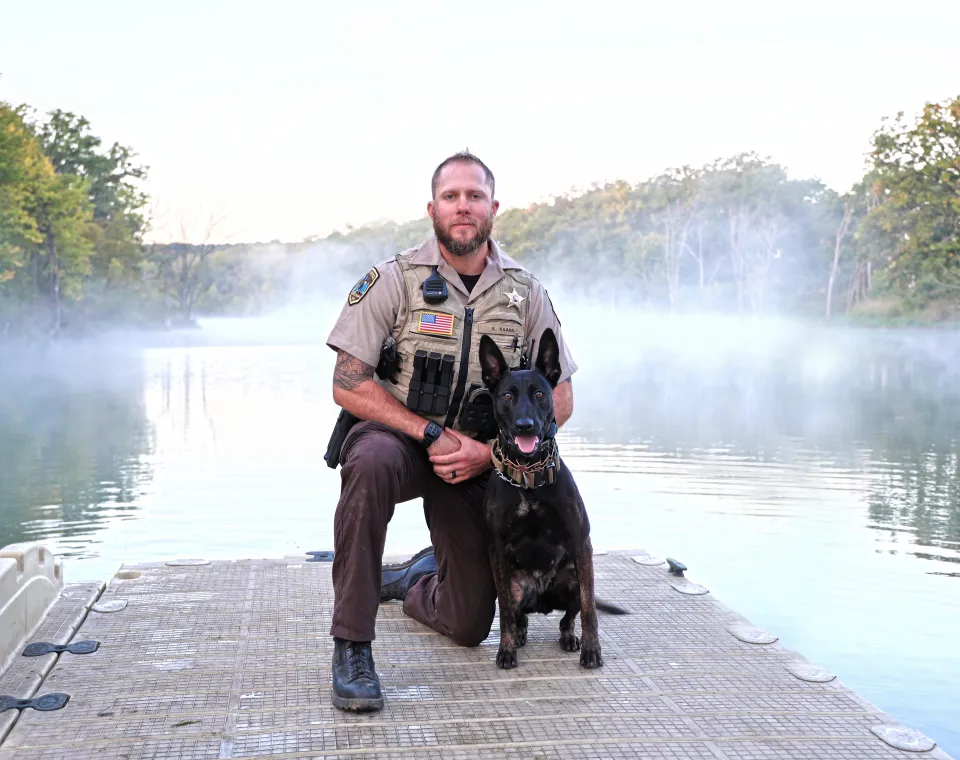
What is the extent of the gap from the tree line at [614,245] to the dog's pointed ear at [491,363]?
32.4 metres

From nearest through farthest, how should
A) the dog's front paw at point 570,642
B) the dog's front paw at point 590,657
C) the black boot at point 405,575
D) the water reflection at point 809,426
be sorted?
the dog's front paw at point 590,657, the dog's front paw at point 570,642, the black boot at point 405,575, the water reflection at point 809,426

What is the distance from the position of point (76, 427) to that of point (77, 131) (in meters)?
36.4

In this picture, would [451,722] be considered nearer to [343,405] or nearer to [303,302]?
[343,405]

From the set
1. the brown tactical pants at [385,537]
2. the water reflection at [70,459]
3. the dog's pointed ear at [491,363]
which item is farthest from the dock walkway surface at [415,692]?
A: the water reflection at [70,459]

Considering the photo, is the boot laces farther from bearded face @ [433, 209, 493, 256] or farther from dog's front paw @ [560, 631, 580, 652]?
bearded face @ [433, 209, 493, 256]

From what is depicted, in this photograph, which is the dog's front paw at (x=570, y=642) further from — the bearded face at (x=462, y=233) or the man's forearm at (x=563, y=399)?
the bearded face at (x=462, y=233)

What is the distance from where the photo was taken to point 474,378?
146 inches

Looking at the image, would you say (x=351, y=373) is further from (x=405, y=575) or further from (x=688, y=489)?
(x=688, y=489)

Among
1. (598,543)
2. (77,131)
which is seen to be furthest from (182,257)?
(598,543)

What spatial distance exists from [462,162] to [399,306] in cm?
58

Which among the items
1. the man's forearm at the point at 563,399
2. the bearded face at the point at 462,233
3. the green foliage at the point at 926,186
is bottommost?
the man's forearm at the point at 563,399

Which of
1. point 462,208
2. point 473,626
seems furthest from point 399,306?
point 473,626

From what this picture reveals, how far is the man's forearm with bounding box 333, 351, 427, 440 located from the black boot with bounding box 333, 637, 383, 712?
0.76 m

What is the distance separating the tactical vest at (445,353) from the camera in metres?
3.64
